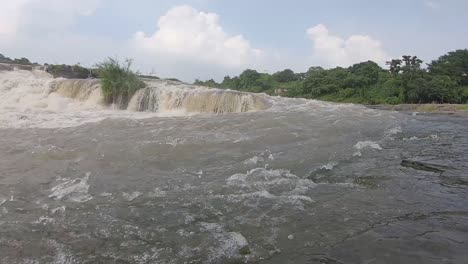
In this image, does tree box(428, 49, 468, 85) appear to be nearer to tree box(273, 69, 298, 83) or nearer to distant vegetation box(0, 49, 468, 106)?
distant vegetation box(0, 49, 468, 106)

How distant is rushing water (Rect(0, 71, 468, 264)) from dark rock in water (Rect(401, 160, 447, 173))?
0.06 metres

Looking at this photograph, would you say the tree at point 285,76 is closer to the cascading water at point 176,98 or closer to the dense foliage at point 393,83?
the dense foliage at point 393,83

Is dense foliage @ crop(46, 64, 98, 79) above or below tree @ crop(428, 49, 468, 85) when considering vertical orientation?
below

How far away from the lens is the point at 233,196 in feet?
15.5

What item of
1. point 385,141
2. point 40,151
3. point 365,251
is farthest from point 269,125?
point 365,251

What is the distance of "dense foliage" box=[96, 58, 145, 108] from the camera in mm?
17625

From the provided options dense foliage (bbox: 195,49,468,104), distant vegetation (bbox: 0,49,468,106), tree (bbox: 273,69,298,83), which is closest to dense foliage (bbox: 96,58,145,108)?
distant vegetation (bbox: 0,49,468,106)

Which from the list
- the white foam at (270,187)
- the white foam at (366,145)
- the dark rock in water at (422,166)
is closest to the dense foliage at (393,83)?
the white foam at (366,145)

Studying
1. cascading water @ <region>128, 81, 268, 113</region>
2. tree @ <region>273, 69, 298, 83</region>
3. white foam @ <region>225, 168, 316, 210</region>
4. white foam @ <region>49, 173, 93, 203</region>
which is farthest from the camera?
tree @ <region>273, 69, 298, 83</region>

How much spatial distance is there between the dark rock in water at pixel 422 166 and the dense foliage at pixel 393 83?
26.5m

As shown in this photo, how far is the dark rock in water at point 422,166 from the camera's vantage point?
242 inches

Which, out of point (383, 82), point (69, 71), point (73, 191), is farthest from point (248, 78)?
point (73, 191)

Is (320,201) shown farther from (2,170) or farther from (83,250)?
(2,170)

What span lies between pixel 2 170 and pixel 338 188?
15.3ft
